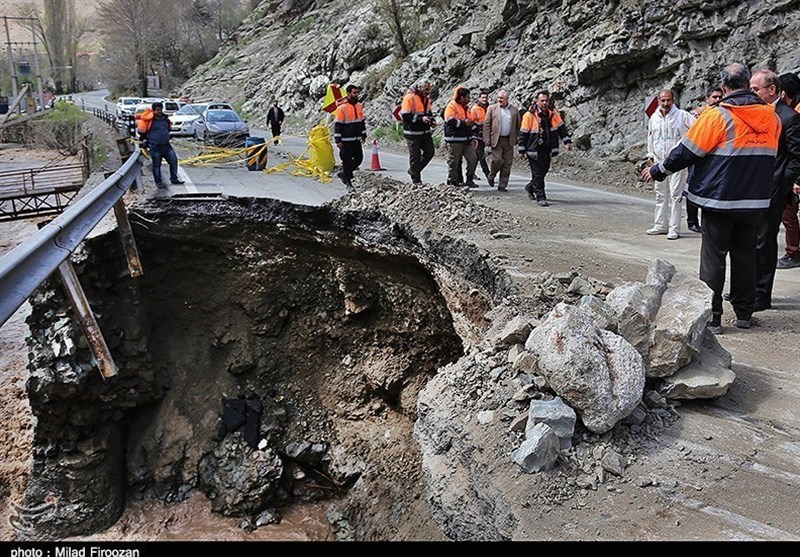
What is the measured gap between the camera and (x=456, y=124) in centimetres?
1063

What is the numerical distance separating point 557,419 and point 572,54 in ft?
→ 53.0

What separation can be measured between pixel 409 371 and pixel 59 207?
13719 millimetres

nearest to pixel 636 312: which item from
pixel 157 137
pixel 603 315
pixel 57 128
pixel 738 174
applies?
pixel 603 315

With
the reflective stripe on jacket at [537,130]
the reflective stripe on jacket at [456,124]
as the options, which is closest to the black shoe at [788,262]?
the reflective stripe on jacket at [537,130]

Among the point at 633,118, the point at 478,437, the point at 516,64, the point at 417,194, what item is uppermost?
the point at 516,64

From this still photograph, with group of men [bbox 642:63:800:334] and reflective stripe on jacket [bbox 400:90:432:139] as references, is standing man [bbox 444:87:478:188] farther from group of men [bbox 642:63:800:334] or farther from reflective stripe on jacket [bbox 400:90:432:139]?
group of men [bbox 642:63:800:334]

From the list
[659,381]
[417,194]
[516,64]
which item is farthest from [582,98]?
[659,381]

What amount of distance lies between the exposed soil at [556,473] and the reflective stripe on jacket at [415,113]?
3.29ft

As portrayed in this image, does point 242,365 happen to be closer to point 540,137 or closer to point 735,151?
point 540,137

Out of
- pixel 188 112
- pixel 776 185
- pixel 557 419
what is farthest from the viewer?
pixel 188 112

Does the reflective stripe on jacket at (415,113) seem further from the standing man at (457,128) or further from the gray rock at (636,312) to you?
the gray rock at (636,312)

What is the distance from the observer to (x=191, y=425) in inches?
391

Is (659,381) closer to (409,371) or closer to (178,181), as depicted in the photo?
(409,371)

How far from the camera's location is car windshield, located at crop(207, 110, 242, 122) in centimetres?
2313
